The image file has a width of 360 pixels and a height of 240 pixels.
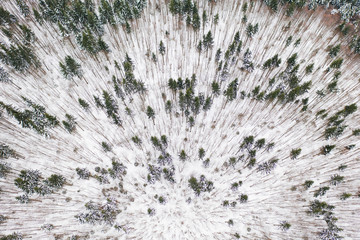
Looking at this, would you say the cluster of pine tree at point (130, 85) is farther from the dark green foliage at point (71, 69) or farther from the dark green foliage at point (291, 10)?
the dark green foliage at point (291, 10)

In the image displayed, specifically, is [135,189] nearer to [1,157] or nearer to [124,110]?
[124,110]

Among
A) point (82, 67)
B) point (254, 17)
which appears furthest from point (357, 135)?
point (82, 67)

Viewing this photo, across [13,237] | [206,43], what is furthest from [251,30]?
[13,237]

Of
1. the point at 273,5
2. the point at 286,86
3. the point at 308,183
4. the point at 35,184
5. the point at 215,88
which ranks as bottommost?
the point at 35,184

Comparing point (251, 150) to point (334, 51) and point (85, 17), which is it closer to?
point (334, 51)

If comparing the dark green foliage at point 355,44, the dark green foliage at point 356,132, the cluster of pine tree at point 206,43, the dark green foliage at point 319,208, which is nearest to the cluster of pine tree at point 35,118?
the cluster of pine tree at point 206,43

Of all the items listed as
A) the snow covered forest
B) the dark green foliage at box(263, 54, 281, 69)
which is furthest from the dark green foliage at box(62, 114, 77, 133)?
the dark green foliage at box(263, 54, 281, 69)
